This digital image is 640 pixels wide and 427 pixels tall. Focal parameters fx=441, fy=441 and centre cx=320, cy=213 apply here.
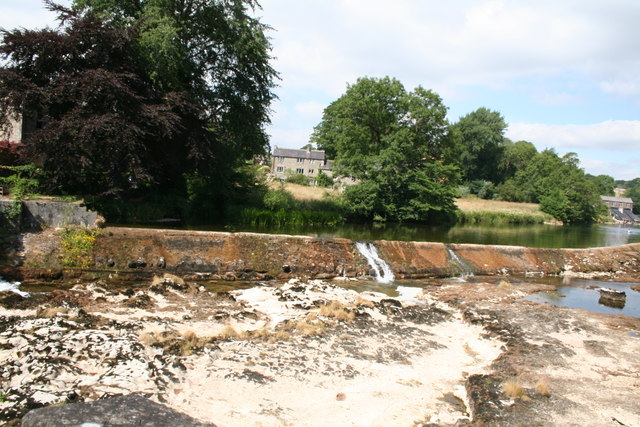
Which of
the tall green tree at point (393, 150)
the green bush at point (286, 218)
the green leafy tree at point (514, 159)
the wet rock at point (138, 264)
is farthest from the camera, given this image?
the green leafy tree at point (514, 159)

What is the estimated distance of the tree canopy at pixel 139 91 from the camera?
57.2ft

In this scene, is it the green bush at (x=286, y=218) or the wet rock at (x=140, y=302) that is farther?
the green bush at (x=286, y=218)

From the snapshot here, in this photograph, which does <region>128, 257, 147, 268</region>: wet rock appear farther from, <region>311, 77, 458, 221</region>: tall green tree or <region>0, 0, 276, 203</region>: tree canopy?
<region>311, 77, 458, 221</region>: tall green tree

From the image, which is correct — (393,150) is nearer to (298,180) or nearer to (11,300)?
(298,180)

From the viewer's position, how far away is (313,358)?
8.04 metres

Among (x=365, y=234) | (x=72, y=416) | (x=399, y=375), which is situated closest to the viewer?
(x=72, y=416)

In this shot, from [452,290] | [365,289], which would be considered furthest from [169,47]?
[452,290]

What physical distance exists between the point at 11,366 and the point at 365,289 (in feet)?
32.4

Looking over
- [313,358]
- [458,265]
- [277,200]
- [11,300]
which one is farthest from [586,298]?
[277,200]

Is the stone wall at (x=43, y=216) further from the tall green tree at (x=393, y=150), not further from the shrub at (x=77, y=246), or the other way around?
the tall green tree at (x=393, y=150)

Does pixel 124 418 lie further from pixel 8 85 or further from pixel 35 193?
pixel 8 85

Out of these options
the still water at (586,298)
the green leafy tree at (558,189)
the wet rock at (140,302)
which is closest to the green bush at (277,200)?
the still water at (586,298)

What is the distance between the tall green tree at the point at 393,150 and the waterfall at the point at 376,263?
17.9 m

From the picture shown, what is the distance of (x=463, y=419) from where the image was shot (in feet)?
20.9
